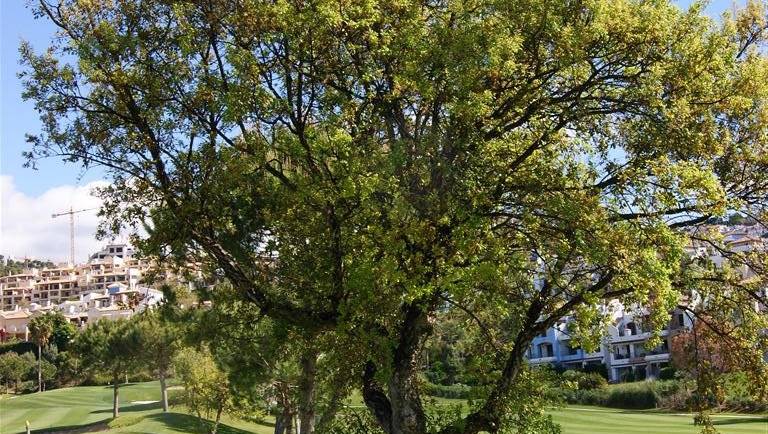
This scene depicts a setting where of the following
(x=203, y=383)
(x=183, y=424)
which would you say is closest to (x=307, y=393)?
(x=203, y=383)

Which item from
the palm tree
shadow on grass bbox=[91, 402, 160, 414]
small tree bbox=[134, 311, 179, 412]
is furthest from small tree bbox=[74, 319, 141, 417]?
the palm tree

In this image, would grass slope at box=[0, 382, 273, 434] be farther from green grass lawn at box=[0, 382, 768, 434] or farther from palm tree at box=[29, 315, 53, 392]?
palm tree at box=[29, 315, 53, 392]

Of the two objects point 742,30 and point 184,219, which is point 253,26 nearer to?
point 184,219

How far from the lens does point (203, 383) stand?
3309 centimetres

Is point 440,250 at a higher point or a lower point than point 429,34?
lower

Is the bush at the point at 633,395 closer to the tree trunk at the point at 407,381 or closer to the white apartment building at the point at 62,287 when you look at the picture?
the tree trunk at the point at 407,381

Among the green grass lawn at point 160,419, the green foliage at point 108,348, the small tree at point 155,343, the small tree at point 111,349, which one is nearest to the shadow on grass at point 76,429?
the green grass lawn at point 160,419

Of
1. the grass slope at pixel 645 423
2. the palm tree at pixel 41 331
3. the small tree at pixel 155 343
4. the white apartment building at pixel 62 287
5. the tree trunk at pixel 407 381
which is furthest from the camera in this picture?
the white apartment building at pixel 62 287

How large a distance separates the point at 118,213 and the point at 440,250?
19.6 feet

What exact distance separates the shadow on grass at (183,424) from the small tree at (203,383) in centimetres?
432

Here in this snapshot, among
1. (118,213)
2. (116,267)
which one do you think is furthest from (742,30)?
(116,267)

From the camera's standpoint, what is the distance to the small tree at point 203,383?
32531 mm

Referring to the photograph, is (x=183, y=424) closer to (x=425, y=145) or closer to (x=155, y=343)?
(x=155, y=343)

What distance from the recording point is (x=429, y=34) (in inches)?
509
